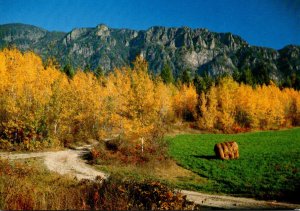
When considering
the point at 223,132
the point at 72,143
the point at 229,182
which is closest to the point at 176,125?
the point at 223,132

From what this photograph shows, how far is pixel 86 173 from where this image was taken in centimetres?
2222

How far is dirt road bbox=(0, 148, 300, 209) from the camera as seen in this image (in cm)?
1372

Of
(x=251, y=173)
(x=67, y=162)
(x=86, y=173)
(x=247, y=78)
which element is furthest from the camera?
(x=247, y=78)

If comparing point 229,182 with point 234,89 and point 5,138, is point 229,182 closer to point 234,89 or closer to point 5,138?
point 5,138

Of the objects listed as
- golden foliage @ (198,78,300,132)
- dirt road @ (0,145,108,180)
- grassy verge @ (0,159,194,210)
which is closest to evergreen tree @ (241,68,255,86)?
golden foliage @ (198,78,300,132)

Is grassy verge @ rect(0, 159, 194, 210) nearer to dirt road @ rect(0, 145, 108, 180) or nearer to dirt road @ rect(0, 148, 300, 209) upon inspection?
dirt road @ rect(0, 148, 300, 209)

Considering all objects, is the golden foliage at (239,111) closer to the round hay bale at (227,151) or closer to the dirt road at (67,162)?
the round hay bale at (227,151)

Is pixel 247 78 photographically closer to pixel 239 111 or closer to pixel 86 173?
pixel 239 111

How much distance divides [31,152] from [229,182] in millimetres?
19970

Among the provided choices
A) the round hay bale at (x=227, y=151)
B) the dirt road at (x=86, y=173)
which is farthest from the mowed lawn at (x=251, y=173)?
the dirt road at (x=86, y=173)

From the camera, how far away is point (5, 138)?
31750 millimetres

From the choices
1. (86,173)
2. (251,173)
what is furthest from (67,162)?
(251,173)

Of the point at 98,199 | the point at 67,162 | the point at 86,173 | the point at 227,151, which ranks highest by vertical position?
the point at 227,151

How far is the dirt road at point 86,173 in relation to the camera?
540 inches
